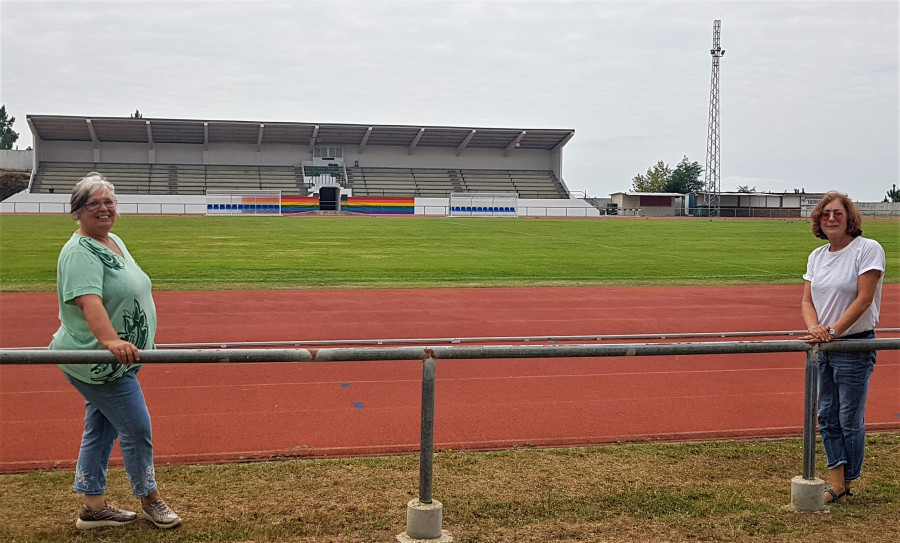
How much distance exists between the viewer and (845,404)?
17.5 feet

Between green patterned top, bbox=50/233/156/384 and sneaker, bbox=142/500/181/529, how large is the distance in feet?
2.52

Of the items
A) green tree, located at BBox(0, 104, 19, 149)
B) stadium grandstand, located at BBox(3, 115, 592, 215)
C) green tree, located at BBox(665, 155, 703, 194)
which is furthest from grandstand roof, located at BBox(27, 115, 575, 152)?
green tree, located at BBox(0, 104, 19, 149)

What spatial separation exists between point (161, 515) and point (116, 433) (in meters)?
0.56

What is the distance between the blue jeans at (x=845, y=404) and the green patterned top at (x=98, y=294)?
3959 millimetres

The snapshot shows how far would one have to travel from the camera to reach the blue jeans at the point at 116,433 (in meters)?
A: 4.61

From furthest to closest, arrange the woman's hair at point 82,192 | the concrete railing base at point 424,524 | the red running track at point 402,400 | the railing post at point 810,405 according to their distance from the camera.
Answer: the red running track at point 402,400 → the railing post at point 810,405 → the concrete railing base at point 424,524 → the woman's hair at point 82,192

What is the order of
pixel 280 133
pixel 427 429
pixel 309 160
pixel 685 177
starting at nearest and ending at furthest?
pixel 427 429 < pixel 280 133 < pixel 309 160 < pixel 685 177

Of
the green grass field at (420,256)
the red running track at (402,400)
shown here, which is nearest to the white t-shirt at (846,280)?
the red running track at (402,400)

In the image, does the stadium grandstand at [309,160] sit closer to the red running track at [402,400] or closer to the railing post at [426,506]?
the red running track at [402,400]

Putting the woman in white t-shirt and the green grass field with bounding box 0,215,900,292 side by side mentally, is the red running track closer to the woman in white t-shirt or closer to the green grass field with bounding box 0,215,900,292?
the woman in white t-shirt

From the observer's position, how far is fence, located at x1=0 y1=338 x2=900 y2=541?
425 cm

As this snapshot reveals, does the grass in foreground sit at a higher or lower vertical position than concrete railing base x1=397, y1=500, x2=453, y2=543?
lower

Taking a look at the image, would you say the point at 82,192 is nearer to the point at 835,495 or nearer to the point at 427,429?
the point at 427,429

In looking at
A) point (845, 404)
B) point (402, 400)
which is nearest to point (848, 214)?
point (845, 404)
